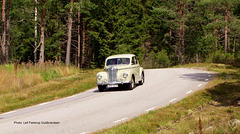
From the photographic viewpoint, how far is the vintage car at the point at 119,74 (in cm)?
1616

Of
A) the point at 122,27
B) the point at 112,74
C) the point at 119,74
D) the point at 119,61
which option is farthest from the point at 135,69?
the point at 122,27

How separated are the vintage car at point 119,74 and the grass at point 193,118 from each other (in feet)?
13.9

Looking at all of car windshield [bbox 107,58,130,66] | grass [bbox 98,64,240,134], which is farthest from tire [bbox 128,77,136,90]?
grass [bbox 98,64,240,134]

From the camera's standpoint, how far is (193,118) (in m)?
8.89

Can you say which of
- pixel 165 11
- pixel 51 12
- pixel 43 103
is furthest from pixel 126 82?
pixel 51 12

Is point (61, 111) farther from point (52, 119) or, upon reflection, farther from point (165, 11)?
point (165, 11)

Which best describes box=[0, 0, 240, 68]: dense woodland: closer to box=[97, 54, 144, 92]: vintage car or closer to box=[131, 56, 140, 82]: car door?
box=[131, 56, 140, 82]: car door

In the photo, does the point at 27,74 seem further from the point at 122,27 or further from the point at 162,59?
the point at 162,59

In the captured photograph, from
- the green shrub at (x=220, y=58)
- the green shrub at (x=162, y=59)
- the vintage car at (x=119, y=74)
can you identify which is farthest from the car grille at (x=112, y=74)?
the green shrub at (x=162, y=59)

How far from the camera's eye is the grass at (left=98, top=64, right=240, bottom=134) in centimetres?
739

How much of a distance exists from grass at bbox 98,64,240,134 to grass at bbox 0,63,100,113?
6942 millimetres

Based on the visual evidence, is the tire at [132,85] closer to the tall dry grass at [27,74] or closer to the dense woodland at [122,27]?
the tall dry grass at [27,74]

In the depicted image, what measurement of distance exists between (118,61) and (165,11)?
84.0 ft

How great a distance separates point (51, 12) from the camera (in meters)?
54.9
